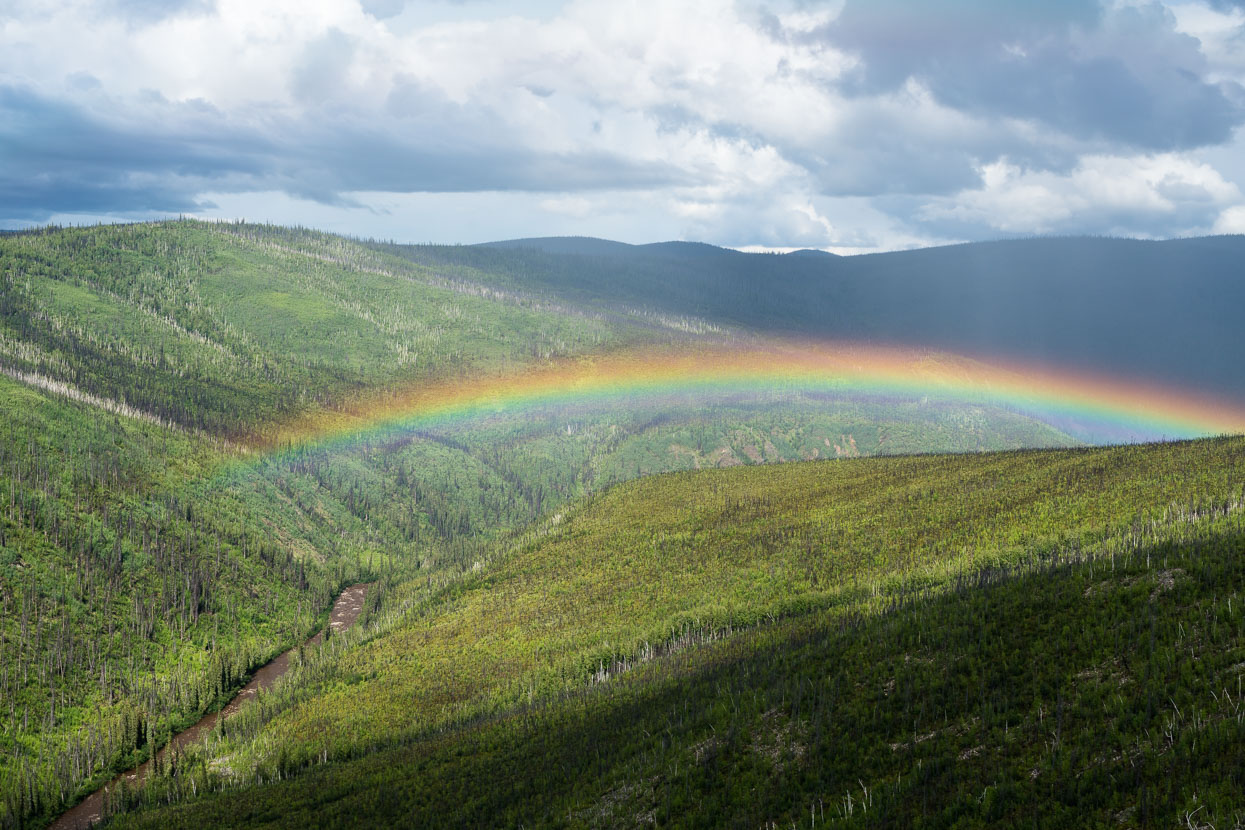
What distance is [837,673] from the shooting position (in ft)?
193

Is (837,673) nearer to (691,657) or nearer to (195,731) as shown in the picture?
(691,657)

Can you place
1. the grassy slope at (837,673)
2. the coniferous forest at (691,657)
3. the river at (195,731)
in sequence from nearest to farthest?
1. the grassy slope at (837,673)
2. the coniferous forest at (691,657)
3. the river at (195,731)

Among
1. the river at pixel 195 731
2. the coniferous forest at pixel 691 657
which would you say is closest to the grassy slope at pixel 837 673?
the coniferous forest at pixel 691 657

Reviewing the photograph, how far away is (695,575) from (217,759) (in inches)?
2549

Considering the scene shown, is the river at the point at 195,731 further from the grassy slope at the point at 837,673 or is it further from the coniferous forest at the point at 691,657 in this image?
the grassy slope at the point at 837,673

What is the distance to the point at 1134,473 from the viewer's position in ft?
331

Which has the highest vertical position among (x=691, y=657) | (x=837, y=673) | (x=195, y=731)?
(x=837, y=673)

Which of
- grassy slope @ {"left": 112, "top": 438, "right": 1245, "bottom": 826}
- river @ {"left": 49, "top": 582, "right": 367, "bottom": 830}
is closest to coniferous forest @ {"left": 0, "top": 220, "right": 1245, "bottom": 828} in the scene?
grassy slope @ {"left": 112, "top": 438, "right": 1245, "bottom": 826}

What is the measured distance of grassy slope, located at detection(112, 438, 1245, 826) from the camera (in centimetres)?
3944

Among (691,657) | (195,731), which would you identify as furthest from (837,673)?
(195,731)

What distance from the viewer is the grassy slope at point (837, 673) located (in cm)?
3944

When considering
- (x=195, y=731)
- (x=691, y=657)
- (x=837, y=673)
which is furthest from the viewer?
(x=195, y=731)

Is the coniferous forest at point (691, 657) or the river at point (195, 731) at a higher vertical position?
the coniferous forest at point (691, 657)

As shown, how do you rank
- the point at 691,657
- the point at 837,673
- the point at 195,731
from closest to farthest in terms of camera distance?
the point at 837,673 → the point at 691,657 → the point at 195,731
